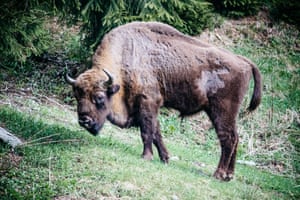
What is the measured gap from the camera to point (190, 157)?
38.0 ft

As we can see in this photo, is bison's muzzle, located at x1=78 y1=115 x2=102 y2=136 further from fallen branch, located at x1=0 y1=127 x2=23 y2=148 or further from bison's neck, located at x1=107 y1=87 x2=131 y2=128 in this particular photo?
fallen branch, located at x1=0 y1=127 x2=23 y2=148

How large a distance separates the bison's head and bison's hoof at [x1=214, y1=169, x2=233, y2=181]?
223 centimetres

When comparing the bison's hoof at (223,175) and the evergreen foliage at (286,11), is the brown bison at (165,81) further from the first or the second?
the evergreen foliage at (286,11)

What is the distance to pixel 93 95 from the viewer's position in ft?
29.9

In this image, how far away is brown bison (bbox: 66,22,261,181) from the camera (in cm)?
961

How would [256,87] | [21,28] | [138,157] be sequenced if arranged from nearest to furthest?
[138,157] → [256,87] → [21,28]

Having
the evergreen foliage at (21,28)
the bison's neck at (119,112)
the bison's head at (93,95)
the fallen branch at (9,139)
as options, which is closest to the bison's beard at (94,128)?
the bison's head at (93,95)

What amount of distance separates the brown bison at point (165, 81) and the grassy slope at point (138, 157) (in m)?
0.59

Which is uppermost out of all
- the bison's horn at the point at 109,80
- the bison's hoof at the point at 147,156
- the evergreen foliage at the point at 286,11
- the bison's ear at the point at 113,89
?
the bison's horn at the point at 109,80

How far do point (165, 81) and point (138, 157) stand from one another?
4.85ft

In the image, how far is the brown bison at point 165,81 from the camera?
961 cm

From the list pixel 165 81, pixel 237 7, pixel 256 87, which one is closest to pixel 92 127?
pixel 165 81

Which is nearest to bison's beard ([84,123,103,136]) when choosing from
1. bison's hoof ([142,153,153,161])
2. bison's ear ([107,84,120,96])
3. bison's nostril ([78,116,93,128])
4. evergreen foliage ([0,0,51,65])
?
bison's nostril ([78,116,93,128])

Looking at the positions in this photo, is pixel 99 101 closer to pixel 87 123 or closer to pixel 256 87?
pixel 87 123
